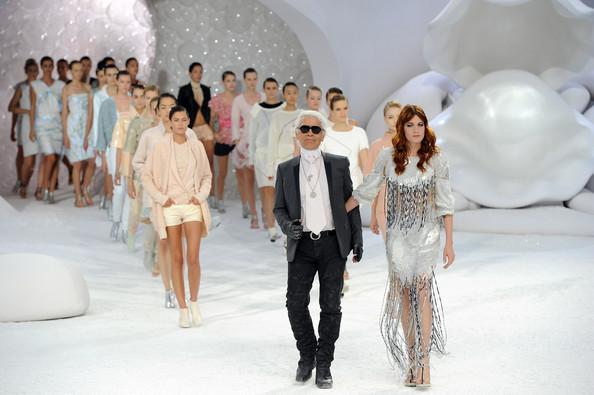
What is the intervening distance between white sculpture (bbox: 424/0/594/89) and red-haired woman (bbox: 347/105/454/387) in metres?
5.84

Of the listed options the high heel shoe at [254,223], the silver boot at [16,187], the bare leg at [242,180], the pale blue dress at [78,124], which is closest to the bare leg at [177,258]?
the high heel shoe at [254,223]

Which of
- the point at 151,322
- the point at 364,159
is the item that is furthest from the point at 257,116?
the point at 151,322

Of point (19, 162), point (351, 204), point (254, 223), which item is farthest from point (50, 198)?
point (351, 204)

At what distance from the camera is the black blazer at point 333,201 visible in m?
4.94

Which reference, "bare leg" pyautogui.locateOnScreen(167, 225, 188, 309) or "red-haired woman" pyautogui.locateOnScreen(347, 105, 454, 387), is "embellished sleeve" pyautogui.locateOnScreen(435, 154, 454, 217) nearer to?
"red-haired woman" pyautogui.locateOnScreen(347, 105, 454, 387)

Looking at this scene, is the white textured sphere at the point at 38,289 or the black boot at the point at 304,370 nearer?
the black boot at the point at 304,370

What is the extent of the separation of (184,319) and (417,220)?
2.14m

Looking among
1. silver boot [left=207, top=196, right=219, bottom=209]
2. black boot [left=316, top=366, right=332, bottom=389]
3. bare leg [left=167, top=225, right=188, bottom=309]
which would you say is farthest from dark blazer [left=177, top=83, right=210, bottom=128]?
black boot [left=316, top=366, right=332, bottom=389]

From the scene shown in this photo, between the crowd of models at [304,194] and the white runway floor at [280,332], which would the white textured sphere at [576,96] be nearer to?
the white runway floor at [280,332]

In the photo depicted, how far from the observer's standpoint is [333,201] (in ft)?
16.3

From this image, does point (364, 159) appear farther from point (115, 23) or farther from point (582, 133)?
point (115, 23)

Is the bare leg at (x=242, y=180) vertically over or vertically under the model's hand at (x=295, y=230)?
under

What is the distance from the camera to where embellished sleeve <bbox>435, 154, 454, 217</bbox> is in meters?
4.88

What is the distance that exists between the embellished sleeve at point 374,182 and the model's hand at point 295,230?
1.02ft
